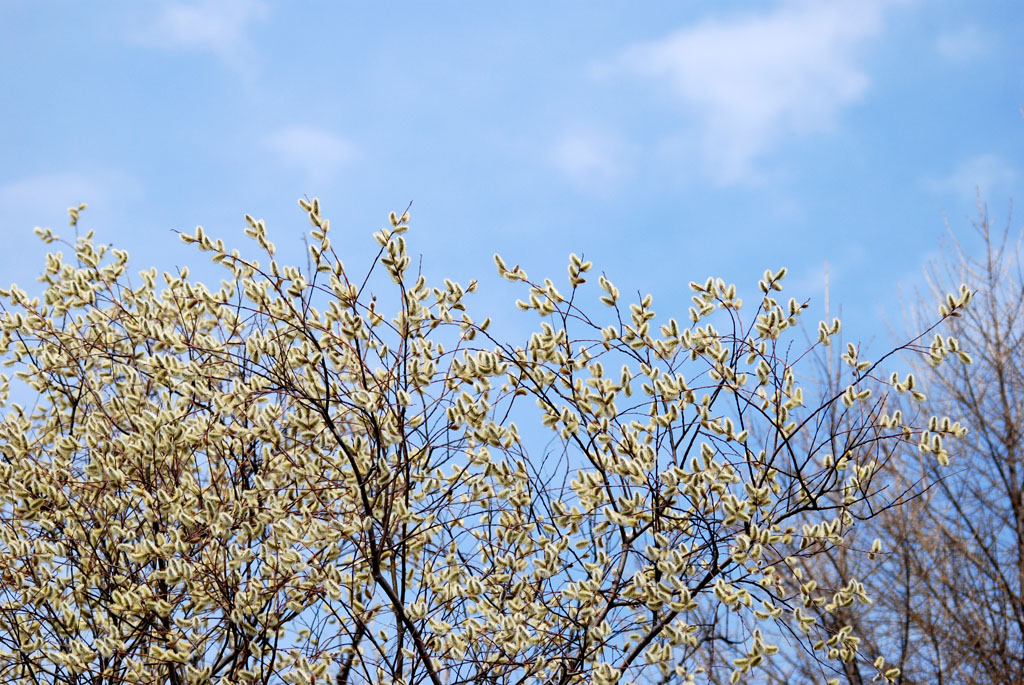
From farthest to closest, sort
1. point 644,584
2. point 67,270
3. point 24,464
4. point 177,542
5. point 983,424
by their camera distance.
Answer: point 983,424, point 67,270, point 24,464, point 177,542, point 644,584

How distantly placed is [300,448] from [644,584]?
5.88 ft

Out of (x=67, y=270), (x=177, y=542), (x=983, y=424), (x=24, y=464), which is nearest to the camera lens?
(x=177, y=542)

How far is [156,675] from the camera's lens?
4.52 m

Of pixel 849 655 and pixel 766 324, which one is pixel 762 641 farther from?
pixel 766 324

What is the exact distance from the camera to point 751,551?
12.9ft

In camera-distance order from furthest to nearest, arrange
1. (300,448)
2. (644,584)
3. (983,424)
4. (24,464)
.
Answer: (983,424), (24,464), (300,448), (644,584)

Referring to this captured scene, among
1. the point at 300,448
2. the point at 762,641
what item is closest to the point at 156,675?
the point at 300,448

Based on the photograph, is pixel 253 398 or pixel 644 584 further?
pixel 253 398

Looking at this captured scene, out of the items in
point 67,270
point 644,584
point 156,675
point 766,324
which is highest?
point 67,270

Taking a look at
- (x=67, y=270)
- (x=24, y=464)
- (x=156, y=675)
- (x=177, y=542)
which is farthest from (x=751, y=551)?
(x=67, y=270)

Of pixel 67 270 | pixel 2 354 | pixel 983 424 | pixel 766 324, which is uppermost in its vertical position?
pixel 983 424

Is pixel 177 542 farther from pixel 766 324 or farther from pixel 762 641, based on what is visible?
pixel 766 324

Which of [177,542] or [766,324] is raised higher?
[766,324]

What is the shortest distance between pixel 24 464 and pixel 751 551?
148 inches
